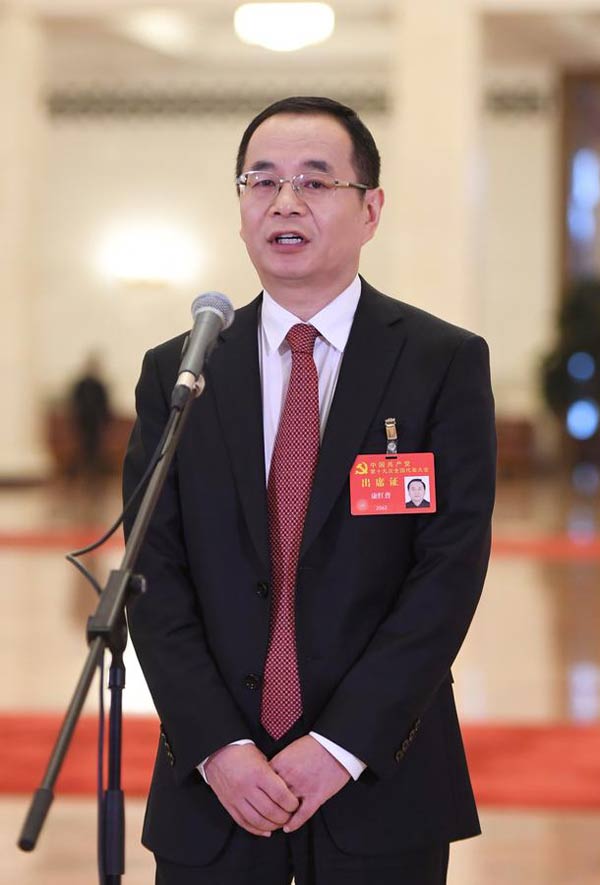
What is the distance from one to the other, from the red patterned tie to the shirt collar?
14 millimetres

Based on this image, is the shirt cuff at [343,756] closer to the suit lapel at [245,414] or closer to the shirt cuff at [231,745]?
the shirt cuff at [231,745]

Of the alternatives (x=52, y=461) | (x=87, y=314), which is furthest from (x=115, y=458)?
(x=87, y=314)

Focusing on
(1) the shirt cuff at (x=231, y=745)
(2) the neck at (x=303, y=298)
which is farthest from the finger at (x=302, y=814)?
(2) the neck at (x=303, y=298)

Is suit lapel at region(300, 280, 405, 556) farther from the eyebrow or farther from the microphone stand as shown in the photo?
the microphone stand

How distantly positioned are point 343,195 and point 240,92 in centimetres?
1812

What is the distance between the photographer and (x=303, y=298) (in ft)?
7.43

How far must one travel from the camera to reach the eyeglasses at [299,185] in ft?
Answer: 7.26

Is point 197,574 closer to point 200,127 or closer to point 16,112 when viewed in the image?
point 16,112

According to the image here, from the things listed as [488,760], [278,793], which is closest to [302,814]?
[278,793]


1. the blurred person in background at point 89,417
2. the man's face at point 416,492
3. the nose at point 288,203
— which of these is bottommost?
the man's face at point 416,492

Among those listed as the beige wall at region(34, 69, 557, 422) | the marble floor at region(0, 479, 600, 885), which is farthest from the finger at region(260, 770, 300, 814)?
the beige wall at region(34, 69, 557, 422)

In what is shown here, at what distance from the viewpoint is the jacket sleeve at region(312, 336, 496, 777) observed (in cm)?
210

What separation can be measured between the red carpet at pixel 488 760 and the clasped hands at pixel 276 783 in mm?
2551

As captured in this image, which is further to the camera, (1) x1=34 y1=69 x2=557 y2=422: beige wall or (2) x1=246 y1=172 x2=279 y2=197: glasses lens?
(1) x1=34 y1=69 x2=557 y2=422: beige wall
